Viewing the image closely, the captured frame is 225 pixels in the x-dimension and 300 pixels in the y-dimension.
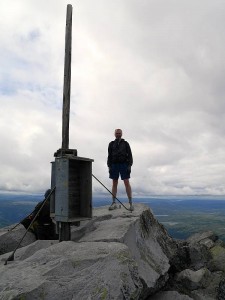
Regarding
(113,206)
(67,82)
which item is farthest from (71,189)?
(67,82)

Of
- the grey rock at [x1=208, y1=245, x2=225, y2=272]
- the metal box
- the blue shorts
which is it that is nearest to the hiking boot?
the blue shorts

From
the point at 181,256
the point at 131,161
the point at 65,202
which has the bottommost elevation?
the point at 181,256

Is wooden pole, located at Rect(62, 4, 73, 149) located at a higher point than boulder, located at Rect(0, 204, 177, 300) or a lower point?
higher

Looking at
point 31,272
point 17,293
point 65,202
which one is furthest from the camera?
point 65,202

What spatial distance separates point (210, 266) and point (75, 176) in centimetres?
888

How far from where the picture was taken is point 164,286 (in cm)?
1202

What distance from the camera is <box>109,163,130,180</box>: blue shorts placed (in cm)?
1516

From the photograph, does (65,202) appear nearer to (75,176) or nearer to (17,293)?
(75,176)

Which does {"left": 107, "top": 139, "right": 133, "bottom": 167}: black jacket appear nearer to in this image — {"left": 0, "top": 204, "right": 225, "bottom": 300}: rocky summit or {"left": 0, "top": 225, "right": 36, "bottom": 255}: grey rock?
{"left": 0, "top": 204, "right": 225, "bottom": 300}: rocky summit

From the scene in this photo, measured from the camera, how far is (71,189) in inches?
474

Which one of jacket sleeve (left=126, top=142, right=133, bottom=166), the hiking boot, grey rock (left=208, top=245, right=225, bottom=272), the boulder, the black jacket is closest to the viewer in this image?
the boulder

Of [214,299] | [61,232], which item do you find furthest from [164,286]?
[61,232]

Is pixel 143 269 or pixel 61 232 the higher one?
pixel 61 232

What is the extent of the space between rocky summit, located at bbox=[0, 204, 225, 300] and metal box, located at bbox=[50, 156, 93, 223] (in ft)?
3.41
